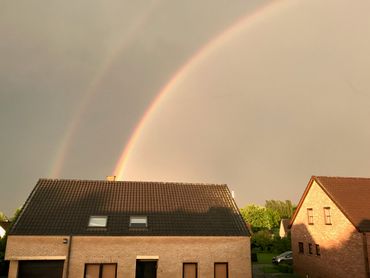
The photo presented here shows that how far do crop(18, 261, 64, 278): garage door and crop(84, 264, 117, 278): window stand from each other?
1.61 metres

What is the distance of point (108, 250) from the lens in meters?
21.5

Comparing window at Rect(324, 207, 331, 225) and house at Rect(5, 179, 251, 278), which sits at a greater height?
window at Rect(324, 207, 331, 225)

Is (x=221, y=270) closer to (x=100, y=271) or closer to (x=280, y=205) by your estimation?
(x=100, y=271)

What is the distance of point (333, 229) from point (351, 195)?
3.13 meters

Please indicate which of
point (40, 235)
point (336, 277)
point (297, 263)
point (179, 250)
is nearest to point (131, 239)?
point (179, 250)

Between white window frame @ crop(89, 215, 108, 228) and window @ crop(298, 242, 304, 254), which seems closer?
white window frame @ crop(89, 215, 108, 228)

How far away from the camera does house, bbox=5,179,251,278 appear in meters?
21.2

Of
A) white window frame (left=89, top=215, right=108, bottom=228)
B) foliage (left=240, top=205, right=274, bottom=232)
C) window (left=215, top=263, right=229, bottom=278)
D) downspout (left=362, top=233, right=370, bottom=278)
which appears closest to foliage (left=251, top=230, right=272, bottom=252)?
foliage (left=240, top=205, right=274, bottom=232)

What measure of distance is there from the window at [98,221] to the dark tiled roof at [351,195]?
1702 centimetres

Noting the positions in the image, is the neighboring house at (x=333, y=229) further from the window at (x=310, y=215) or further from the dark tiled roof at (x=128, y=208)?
the dark tiled roof at (x=128, y=208)

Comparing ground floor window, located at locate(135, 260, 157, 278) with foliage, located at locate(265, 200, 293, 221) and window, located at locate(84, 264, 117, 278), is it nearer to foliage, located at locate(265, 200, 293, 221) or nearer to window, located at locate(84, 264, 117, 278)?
window, located at locate(84, 264, 117, 278)

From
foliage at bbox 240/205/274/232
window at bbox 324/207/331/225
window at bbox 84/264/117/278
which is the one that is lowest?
window at bbox 84/264/117/278

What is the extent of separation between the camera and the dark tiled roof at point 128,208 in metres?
22.2

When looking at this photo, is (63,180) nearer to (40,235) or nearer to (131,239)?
(40,235)
